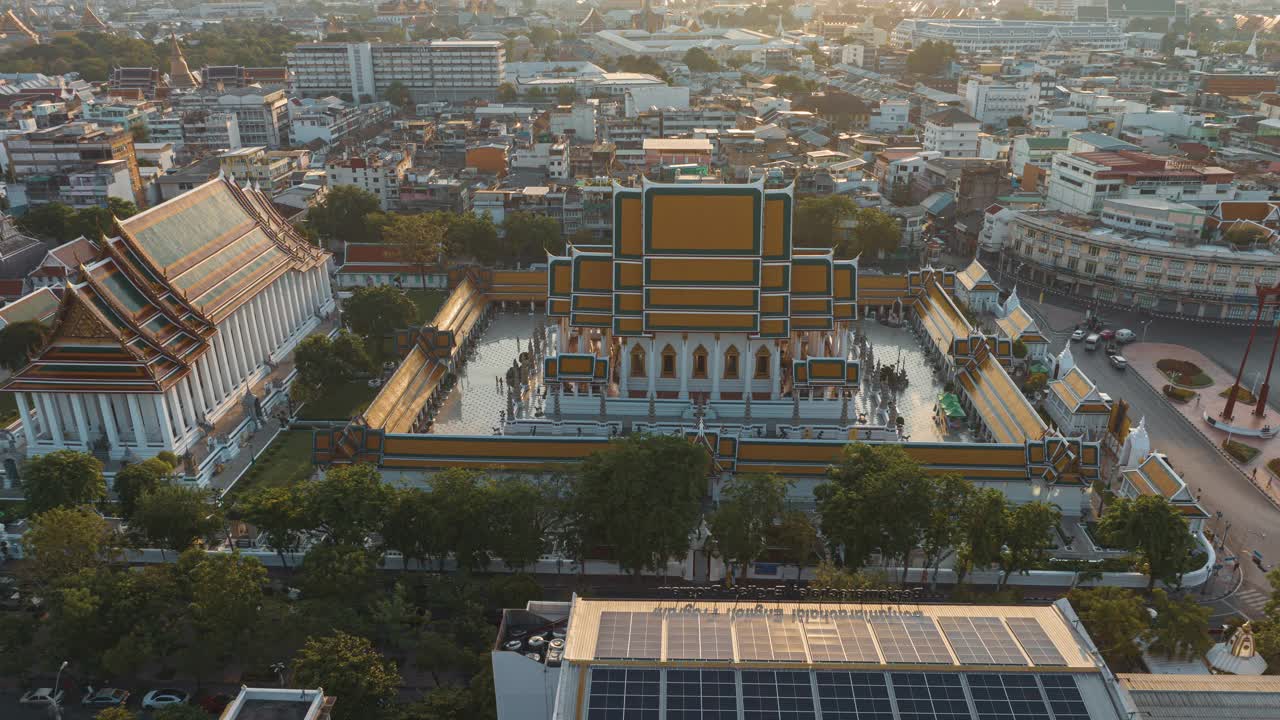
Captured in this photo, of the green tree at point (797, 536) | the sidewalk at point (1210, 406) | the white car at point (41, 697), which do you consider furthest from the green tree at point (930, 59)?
the white car at point (41, 697)

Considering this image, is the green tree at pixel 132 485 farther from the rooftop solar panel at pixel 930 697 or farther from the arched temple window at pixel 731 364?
the rooftop solar panel at pixel 930 697

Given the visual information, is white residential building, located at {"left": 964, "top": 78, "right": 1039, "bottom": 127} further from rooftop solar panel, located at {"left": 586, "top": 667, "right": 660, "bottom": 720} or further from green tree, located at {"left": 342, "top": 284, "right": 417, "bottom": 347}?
rooftop solar panel, located at {"left": 586, "top": 667, "right": 660, "bottom": 720}

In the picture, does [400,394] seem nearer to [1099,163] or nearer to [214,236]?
[214,236]

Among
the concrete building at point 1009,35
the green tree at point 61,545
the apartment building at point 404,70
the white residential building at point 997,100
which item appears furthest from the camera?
the concrete building at point 1009,35

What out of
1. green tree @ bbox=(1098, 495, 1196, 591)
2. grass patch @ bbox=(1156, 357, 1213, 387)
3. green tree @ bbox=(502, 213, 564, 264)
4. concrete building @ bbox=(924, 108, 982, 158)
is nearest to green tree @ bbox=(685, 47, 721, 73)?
concrete building @ bbox=(924, 108, 982, 158)

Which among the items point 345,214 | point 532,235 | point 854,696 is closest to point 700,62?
point 345,214

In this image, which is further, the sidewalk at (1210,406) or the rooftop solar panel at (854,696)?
the sidewalk at (1210,406)

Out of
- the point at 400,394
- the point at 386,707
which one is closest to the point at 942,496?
the point at 386,707
